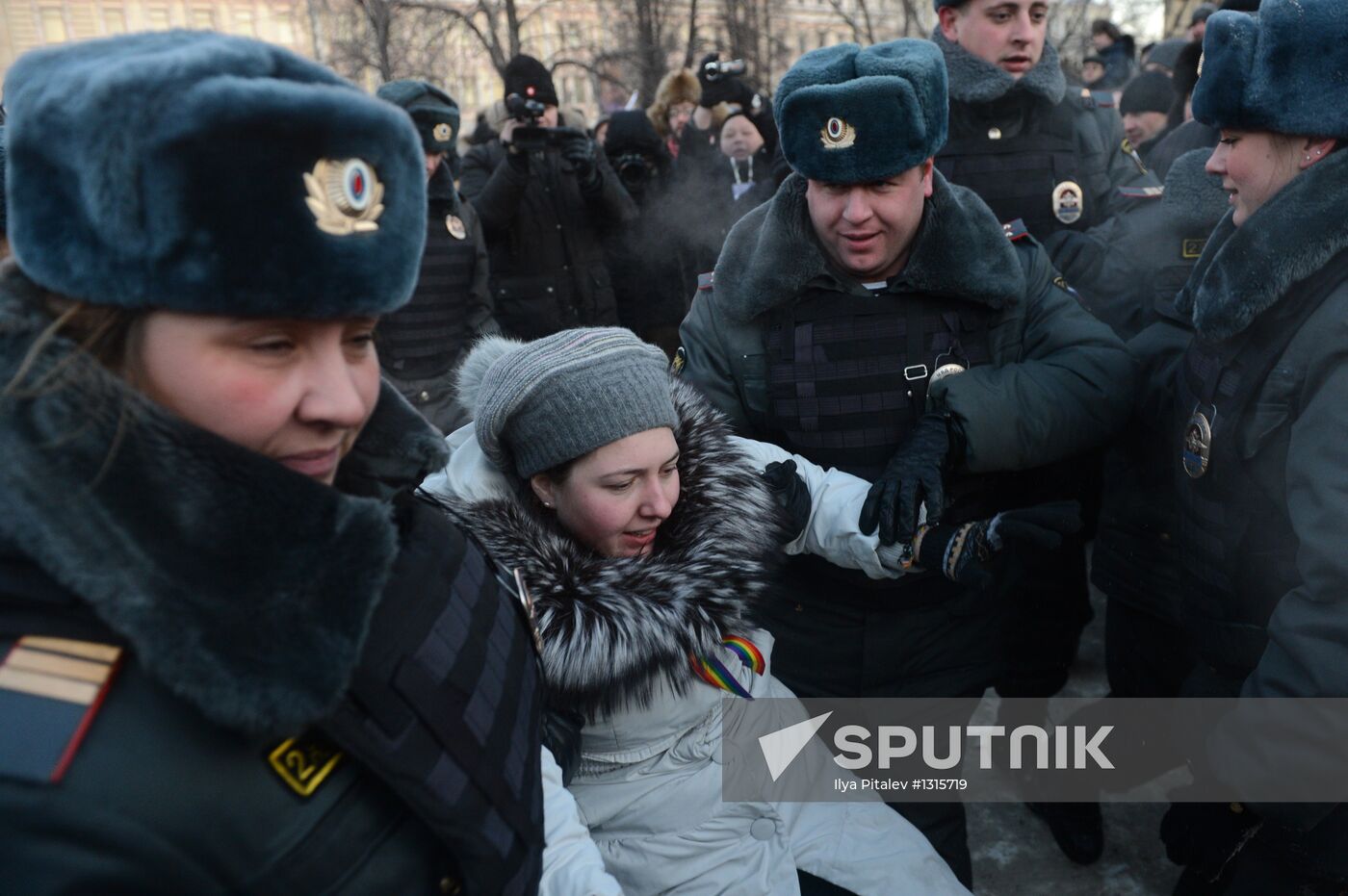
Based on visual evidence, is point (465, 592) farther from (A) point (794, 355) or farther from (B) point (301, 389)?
(A) point (794, 355)

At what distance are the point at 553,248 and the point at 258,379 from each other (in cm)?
440

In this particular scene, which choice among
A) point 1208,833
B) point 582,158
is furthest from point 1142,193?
point 582,158

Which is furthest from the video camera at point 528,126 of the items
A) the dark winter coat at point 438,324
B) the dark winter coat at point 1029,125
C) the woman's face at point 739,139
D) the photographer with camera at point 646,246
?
the dark winter coat at point 1029,125

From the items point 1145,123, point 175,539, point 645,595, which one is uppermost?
point 175,539

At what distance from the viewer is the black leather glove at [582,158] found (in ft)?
16.2

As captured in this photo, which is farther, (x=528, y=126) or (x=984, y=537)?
(x=528, y=126)

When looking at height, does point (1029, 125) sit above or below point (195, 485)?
below

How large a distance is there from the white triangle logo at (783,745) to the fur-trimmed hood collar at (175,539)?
3.80ft

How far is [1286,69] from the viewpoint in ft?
6.01

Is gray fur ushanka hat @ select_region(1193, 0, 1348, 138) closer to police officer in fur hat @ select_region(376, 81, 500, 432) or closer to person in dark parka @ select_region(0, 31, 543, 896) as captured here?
person in dark parka @ select_region(0, 31, 543, 896)

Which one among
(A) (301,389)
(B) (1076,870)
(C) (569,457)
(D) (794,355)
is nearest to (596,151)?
(D) (794,355)

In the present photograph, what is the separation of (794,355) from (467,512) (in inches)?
39.5

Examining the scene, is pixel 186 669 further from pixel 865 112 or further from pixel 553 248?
pixel 553 248

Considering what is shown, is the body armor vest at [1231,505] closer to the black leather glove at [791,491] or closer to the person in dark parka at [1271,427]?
the person in dark parka at [1271,427]
